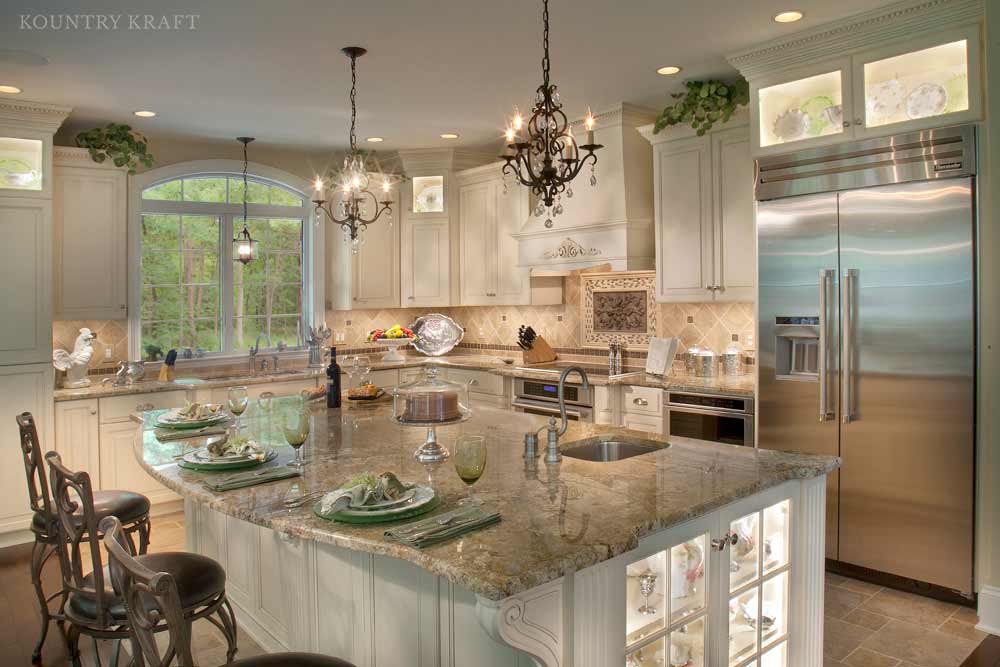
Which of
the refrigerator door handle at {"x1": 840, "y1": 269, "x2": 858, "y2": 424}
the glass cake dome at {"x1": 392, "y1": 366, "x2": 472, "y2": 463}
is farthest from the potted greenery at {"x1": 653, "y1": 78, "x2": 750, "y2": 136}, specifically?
the glass cake dome at {"x1": 392, "y1": 366, "x2": 472, "y2": 463}

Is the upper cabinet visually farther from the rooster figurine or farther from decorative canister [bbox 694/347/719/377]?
the rooster figurine

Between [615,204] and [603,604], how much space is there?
3631mm

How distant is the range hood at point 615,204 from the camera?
495 centimetres

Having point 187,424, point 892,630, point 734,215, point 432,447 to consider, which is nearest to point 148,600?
point 432,447

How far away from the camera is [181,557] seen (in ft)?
8.02

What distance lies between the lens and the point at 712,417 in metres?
4.26

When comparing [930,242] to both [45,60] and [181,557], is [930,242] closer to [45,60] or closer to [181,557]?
[181,557]

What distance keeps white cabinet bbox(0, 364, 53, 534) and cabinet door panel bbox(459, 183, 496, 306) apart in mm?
3262

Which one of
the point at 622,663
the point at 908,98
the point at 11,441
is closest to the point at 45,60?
the point at 11,441

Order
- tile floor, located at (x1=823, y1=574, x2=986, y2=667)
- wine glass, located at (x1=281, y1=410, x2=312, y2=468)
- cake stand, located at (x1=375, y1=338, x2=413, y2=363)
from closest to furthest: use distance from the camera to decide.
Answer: wine glass, located at (x1=281, y1=410, x2=312, y2=468)
tile floor, located at (x1=823, y1=574, x2=986, y2=667)
cake stand, located at (x1=375, y1=338, x2=413, y2=363)

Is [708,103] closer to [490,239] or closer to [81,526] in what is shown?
[490,239]

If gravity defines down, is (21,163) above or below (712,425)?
above

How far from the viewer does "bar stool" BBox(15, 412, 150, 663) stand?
2.78 m

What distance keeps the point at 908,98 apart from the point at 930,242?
2.35 ft
